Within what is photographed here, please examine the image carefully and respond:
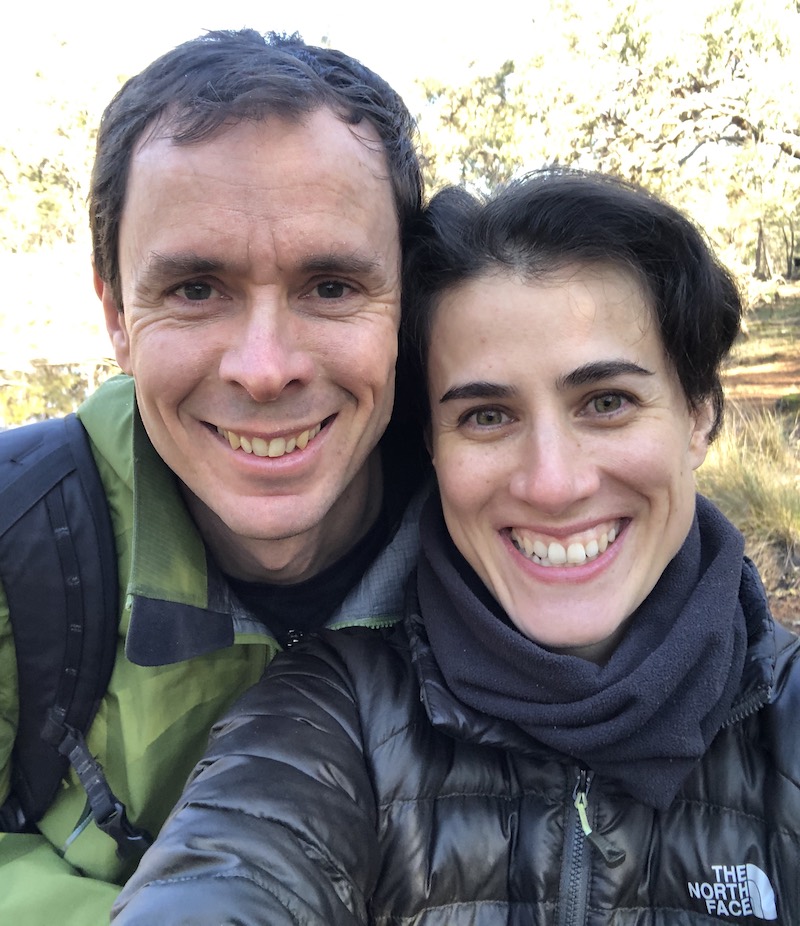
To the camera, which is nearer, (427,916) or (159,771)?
(427,916)

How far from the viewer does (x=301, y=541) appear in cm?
211

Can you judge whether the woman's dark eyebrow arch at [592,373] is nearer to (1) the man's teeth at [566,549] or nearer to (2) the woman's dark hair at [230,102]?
(1) the man's teeth at [566,549]

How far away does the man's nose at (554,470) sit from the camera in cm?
164

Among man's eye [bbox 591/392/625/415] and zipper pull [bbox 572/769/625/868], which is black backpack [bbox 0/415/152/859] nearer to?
zipper pull [bbox 572/769/625/868]

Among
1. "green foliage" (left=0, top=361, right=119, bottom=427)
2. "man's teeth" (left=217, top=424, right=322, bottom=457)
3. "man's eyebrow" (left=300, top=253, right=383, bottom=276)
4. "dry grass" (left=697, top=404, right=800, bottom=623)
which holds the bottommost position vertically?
"dry grass" (left=697, top=404, right=800, bottom=623)

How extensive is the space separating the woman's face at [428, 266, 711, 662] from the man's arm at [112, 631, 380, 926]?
471 mm

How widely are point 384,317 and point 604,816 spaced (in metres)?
1.18

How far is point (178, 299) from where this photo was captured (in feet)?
5.97

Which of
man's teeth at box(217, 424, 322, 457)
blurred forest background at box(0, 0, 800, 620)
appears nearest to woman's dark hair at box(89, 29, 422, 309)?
man's teeth at box(217, 424, 322, 457)

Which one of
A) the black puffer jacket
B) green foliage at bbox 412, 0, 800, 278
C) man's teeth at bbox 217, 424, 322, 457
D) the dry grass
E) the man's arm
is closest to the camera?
the man's arm

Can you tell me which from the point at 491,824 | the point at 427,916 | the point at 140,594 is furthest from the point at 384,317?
the point at 427,916

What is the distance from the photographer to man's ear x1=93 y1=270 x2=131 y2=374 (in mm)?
2090

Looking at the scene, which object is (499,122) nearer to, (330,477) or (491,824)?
(330,477)

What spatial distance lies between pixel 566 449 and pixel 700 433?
454 millimetres
